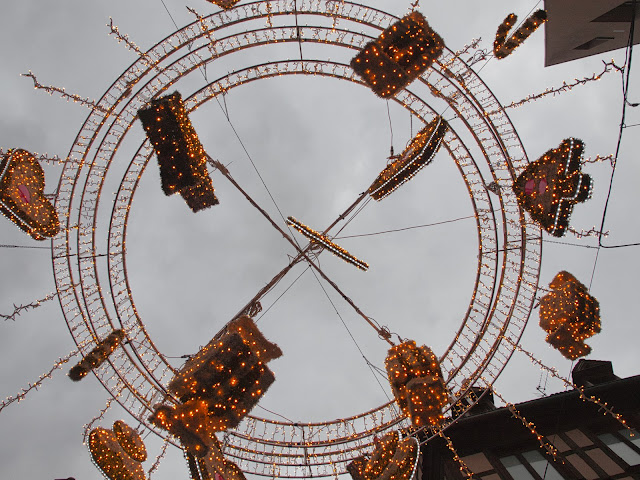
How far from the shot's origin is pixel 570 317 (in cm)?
1016

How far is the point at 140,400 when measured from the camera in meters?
12.7

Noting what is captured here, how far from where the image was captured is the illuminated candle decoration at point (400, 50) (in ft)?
31.2

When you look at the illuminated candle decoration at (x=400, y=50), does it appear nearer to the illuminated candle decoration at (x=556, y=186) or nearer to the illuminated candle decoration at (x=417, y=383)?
the illuminated candle decoration at (x=556, y=186)

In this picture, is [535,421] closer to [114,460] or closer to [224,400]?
[224,400]

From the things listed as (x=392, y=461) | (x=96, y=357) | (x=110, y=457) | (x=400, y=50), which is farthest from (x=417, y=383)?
(x=96, y=357)

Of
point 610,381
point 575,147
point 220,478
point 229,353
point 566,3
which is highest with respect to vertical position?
point 566,3

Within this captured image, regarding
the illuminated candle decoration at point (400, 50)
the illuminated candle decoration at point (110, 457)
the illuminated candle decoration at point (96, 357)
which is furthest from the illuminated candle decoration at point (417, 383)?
the illuminated candle decoration at point (96, 357)

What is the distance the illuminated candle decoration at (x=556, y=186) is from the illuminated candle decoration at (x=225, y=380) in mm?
7715

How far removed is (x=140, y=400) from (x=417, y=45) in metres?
13.0

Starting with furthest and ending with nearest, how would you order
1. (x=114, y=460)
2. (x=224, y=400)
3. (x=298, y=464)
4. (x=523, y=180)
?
(x=298, y=464) → (x=523, y=180) → (x=114, y=460) → (x=224, y=400)

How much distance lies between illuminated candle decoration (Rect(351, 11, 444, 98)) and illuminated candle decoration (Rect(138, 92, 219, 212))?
177 inches

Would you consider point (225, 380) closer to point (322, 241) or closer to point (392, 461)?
point (392, 461)

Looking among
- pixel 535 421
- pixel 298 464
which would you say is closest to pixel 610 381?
pixel 535 421

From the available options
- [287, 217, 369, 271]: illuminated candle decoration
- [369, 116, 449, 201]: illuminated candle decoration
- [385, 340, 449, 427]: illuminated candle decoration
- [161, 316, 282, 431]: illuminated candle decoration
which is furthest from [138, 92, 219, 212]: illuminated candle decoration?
[385, 340, 449, 427]: illuminated candle decoration
